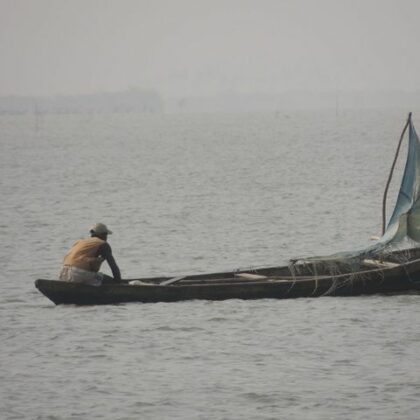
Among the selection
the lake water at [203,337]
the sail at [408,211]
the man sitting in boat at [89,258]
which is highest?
the sail at [408,211]

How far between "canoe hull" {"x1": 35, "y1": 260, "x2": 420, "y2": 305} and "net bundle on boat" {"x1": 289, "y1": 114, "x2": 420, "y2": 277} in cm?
62

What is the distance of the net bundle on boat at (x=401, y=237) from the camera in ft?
84.3

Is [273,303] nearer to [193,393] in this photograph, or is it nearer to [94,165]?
[193,393]

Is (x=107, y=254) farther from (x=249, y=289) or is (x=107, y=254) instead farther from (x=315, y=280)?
(x=315, y=280)

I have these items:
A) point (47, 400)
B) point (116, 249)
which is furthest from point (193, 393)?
point (116, 249)

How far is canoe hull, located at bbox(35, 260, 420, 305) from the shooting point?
24156 millimetres

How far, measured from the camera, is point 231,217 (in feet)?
147

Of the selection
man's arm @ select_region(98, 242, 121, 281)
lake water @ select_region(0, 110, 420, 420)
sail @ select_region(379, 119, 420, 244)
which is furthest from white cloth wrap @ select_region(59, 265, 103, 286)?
sail @ select_region(379, 119, 420, 244)

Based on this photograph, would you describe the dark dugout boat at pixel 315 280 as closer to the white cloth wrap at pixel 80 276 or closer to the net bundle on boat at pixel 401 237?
the net bundle on boat at pixel 401 237

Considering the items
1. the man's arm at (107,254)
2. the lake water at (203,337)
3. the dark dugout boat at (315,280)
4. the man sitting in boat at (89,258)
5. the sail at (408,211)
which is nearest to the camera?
the lake water at (203,337)

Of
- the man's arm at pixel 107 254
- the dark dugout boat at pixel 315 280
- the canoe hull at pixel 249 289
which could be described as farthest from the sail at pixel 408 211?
the man's arm at pixel 107 254

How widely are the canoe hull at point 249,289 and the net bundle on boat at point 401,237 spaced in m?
Answer: 0.62

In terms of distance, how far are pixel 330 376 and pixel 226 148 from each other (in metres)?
97.2

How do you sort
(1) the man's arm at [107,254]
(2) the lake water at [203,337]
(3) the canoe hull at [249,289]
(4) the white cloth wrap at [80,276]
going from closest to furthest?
(2) the lake water at [203,337] → (1) the man's arm at [107,254] → (4) the white cloth wrap at [80,276] → (3) the canoe hull at [249,289]
